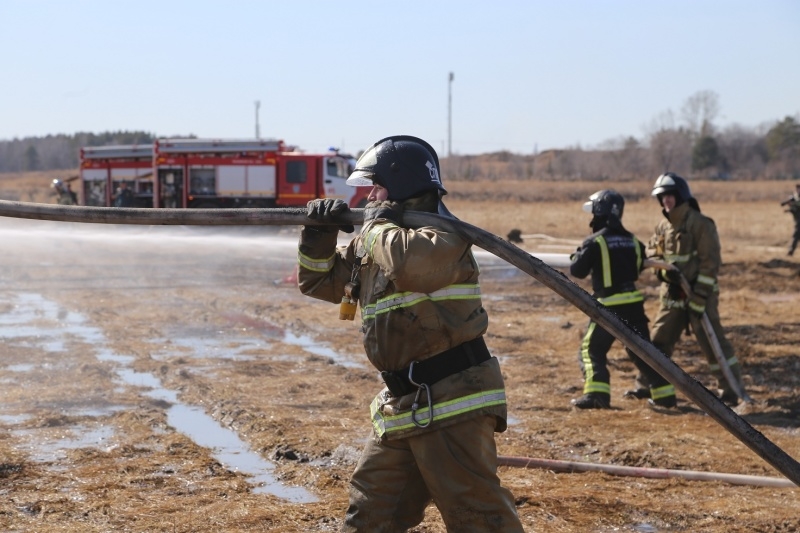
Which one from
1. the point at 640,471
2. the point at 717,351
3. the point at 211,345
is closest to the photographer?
the point at 640,471

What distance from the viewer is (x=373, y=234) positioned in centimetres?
361

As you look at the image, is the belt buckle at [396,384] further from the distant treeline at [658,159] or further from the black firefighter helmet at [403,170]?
the distant treeline at [658,159]

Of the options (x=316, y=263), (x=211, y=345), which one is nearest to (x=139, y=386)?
(x=211, y=345)

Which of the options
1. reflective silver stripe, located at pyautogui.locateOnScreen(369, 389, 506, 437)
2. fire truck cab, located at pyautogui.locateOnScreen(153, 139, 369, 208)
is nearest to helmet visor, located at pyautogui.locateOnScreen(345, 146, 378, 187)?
reflective silver stripe, located at pyautogui.locateOnScreen(369, 389, 506, 437)

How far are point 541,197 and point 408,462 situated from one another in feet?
160

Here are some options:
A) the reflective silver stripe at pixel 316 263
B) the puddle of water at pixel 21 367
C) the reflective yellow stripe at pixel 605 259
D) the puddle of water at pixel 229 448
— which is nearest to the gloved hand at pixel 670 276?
the reflective yellow stripe at pixel 605 259

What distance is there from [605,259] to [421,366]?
4361 millimetres

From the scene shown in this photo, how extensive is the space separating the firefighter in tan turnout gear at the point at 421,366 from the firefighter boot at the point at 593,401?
4155 mm

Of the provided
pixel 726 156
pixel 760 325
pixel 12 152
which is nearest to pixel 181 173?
pixel 760 325

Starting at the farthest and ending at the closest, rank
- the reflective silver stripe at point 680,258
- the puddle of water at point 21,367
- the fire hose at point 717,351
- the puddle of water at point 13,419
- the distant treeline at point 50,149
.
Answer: the distant treeline at point 50,149
the puddle of water at point 21,367
the reflective silver stripe at point 680,258
the fire hose at point 717,351
the puddle of water at point 13,419

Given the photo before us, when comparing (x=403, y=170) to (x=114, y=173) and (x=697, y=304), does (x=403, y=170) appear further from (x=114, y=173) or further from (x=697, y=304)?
(x=114, y=173)

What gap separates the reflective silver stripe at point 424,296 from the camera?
360 cm

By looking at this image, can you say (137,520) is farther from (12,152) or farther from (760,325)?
(12,152)

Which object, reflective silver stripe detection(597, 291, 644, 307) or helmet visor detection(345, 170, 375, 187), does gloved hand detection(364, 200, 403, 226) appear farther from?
reflective silver stripe detection(597, 291, 644, 307)
